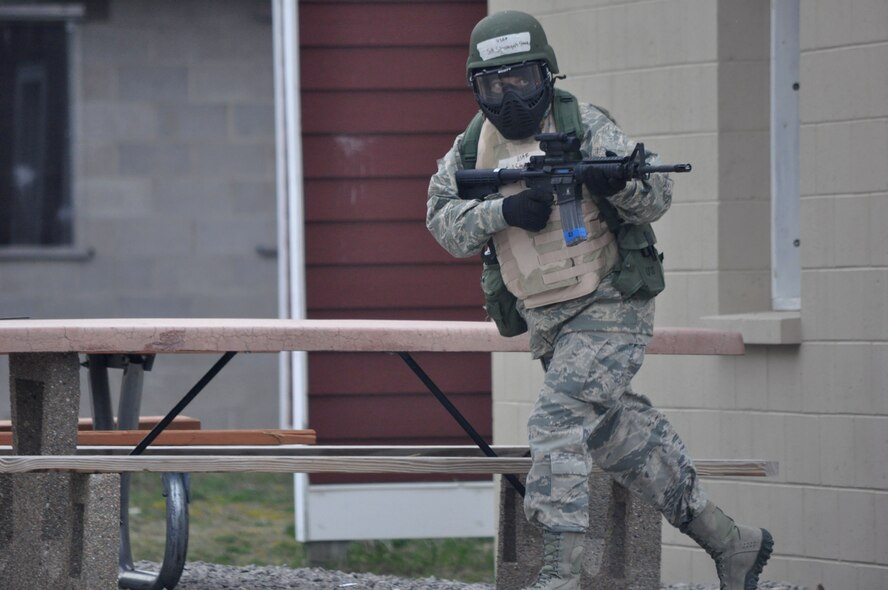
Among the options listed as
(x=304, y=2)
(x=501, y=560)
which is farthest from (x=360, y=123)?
(x=501, y=560)

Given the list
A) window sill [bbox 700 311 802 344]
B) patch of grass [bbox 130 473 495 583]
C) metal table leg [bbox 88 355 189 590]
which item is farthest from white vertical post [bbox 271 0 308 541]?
window sill [bbox 700 311 802 344]

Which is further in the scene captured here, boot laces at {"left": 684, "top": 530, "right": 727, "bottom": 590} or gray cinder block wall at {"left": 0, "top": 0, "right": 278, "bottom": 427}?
gray cinder block wall at {"left": 0, "top": 0, "right": 278, "bottom": 427}

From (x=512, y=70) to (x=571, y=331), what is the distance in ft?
2.38

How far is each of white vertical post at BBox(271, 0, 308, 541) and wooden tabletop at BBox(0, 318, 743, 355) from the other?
275 cm

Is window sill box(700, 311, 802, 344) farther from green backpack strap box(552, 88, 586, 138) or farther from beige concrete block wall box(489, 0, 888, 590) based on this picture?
green backpack strap box(552, 88, 586, 138)

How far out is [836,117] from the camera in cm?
561

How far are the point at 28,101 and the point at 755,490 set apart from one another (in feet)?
23.6

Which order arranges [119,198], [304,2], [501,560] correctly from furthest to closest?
[119,198]
[304,2]
[501,560]

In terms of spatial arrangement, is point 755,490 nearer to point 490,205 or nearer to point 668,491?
point 668,491

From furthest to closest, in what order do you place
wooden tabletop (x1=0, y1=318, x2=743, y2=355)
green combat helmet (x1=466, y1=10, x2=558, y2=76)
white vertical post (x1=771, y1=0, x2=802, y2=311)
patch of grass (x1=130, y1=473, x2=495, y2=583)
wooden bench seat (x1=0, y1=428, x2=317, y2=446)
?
patch of grass (x1=130, y1=473, x2=495, y2=583)
white vertical post (x1=771, y1=0, x2=802, y2=311)
wooden bench seat (x1=0, y1=428, x2=317, y2=446)
wooden tabletop (x1=0, y1=318, x2=743, y2=355)
green combat helmet (x1=466, y1=10, x2=558, y2=76)

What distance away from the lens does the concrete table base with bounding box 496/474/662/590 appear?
4770 millimetres

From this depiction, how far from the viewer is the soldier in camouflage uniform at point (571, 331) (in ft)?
13.1

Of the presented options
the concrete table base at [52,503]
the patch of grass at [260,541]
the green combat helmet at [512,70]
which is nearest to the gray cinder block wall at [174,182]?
the patch of grass at [260,541]

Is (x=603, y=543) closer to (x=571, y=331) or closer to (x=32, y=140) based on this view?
(x=571, y=331)
